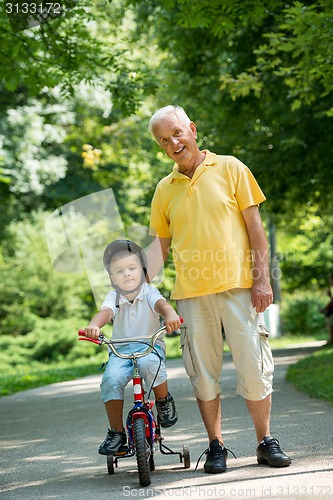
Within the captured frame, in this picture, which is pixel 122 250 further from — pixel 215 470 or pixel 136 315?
pixel 215 470

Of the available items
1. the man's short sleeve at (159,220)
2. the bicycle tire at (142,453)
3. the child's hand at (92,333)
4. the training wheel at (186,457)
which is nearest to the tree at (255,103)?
the man's short sleeve at (159,220)

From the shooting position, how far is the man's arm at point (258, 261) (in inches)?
239

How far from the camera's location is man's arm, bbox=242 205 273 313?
607cm

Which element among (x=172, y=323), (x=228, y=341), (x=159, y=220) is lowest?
(x=228, y=341)

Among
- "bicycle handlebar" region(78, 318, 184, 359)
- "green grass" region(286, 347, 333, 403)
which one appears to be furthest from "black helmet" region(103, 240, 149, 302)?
"green grass" region(286, 347, 333, 403)

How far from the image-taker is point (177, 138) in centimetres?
615

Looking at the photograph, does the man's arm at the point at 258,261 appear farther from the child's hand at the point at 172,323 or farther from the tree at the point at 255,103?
the tree at the point at 255,103

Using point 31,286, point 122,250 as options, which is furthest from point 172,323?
point 31,286

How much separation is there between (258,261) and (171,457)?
1.90 meters

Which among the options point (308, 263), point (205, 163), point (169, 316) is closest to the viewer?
point (169, 316)

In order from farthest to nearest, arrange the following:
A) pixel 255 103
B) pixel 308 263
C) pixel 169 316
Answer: pixel 308 263 → pixel 255 103 → pixel 169 316

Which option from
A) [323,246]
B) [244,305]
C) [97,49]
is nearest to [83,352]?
[323,246]

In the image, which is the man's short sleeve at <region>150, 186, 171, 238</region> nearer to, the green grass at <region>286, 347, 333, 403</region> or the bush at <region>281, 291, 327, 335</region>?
the green grass at <region>286, 347, 333, 403</region>

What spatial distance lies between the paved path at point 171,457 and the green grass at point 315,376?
0.18 m
